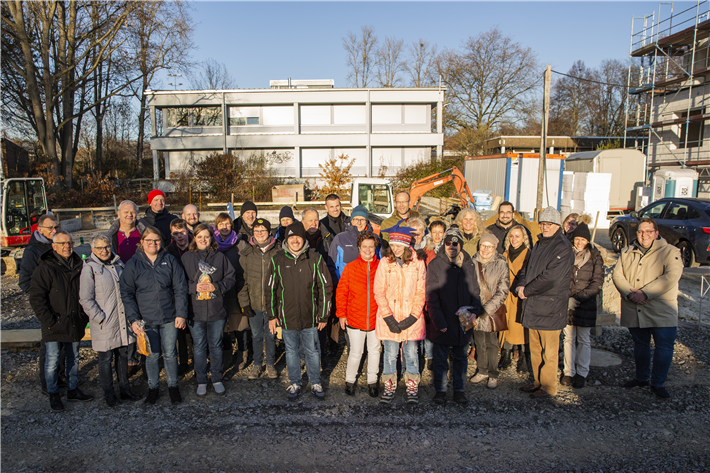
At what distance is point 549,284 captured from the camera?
4.38 m

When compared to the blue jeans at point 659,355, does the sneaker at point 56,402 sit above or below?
below

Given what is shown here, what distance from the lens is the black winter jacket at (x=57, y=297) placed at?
421 centimetres

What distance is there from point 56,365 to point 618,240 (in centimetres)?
1374

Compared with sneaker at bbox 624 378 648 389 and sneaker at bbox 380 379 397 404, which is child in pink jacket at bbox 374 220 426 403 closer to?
sneaker at bbox 380 379 397 404

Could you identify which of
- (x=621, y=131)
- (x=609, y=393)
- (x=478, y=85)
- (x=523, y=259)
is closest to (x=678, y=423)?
(x=609, y=393)

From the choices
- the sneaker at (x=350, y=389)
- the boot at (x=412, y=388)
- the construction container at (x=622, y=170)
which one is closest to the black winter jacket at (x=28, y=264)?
the sneaker at (x=350, y=389)

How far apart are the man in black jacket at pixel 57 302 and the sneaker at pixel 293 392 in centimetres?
228

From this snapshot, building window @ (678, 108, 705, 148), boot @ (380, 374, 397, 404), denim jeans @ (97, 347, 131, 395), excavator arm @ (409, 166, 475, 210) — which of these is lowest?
boot @ (380, 374, 397, 404)

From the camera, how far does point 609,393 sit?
4637mm

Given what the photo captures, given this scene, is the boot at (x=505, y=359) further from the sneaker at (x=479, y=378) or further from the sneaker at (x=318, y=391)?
the sneaker at (x=318, y=391)

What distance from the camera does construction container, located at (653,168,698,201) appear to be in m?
18.1

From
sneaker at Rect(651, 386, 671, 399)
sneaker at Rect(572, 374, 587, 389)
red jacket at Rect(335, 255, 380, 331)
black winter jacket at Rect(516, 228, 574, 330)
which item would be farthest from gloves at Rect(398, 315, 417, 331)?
sneaker at Rect(651, 386, 671, 399)

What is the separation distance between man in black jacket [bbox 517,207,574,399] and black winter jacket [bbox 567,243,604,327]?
1.12 ft

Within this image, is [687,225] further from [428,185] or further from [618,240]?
[428,185]
